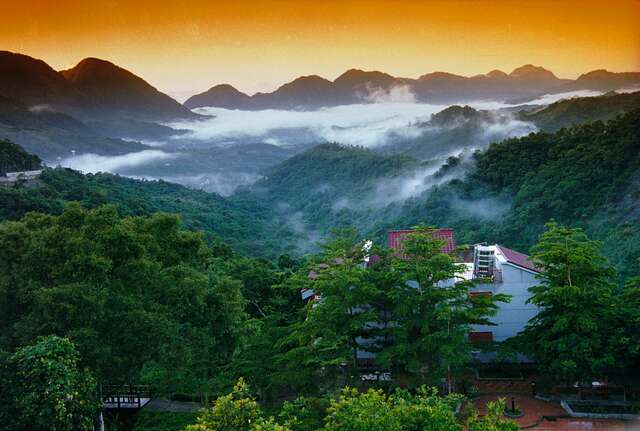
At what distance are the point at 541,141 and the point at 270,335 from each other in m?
17.2

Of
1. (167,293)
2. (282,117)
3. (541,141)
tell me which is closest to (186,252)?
(167,293)

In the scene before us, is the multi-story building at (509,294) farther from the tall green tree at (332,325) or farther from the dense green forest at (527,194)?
the dense green forest at (527,194)

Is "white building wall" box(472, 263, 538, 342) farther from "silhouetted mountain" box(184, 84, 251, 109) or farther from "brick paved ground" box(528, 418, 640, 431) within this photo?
"silhouetted mountain" box(184, 84, 251, 109)

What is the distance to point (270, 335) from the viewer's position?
31.5ft

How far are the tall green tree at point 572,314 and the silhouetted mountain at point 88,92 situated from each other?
14.3 m

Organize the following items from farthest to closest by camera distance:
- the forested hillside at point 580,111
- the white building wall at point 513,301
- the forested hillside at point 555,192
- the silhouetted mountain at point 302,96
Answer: the silhouetted mountain at point 302,96, the forested hillside at point 580,111, the forested hillside at point 555,192, the white building wall at point 513,301

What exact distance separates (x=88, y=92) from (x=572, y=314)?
30.0m

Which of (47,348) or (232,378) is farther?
(232,378)

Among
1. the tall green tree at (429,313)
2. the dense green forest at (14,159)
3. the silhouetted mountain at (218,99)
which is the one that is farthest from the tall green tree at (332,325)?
the silhouetted mountain at (218,99)

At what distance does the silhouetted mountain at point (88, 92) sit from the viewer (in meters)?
20.7

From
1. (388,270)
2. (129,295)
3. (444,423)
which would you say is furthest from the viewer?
(388,270)

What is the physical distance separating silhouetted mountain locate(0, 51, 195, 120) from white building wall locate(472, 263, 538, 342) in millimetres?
13320

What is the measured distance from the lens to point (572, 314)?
26.6ft

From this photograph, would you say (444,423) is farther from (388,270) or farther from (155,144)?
(155,144)
